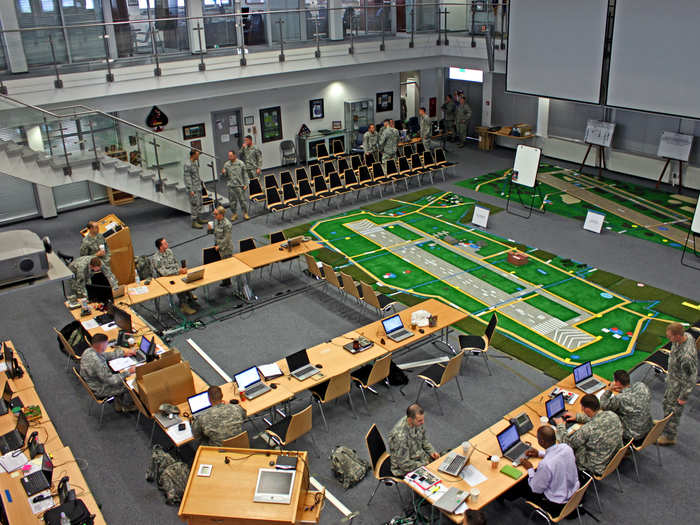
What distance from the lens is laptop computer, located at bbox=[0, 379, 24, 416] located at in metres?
7.73

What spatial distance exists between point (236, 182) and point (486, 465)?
10729 mm

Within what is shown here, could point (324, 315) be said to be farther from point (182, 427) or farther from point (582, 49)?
point (582, 49)

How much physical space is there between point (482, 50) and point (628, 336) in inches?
472

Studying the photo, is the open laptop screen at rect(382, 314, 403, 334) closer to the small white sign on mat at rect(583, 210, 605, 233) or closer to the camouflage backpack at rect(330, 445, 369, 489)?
the camouflage backpack at rect(330, 445, 369, 489)

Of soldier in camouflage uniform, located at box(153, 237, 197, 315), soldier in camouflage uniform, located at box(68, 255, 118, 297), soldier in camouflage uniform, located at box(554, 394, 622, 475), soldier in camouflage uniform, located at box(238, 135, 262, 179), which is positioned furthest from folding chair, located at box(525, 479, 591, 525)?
soldier in camouflage uniform, located at box(238, 135, 262, 179)

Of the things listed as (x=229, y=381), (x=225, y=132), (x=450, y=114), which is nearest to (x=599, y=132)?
(x=450, y=114)

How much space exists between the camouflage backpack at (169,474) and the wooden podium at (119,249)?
17.9 ft

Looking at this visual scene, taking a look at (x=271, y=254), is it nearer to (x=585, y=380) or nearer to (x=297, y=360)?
(x=297, y=360)

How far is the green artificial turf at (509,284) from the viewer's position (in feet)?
34.0

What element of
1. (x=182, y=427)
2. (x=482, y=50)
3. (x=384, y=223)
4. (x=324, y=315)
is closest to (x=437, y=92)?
(x=482, y=50)

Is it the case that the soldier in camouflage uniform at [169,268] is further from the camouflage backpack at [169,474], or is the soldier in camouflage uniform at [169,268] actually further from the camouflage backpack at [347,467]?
the camouflage backpack at [347,467]

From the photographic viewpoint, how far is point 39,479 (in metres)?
6.70

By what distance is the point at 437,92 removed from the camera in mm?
23656

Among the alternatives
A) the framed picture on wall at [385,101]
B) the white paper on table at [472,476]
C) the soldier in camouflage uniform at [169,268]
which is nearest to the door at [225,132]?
the framed picture on wall at [385,101]
